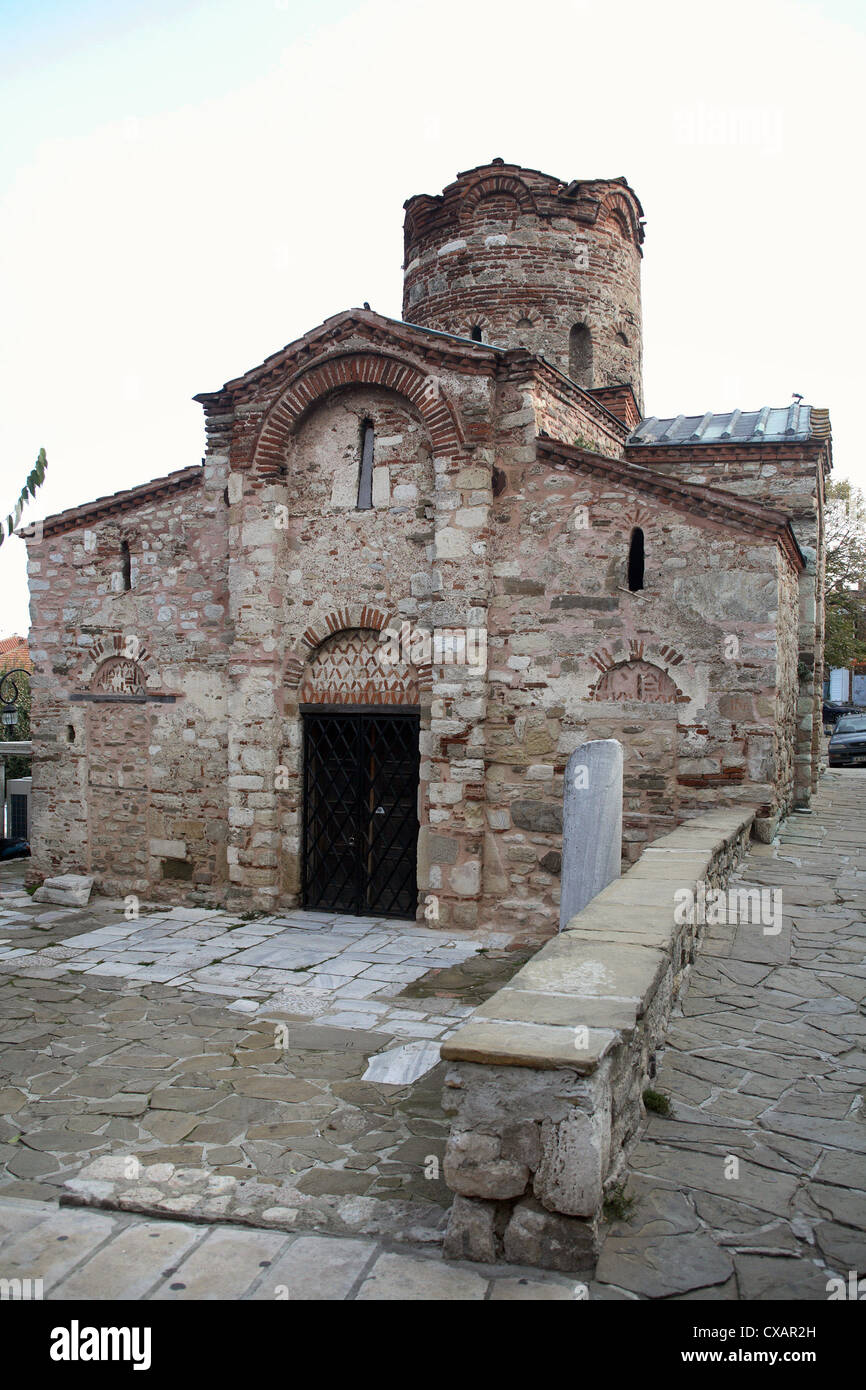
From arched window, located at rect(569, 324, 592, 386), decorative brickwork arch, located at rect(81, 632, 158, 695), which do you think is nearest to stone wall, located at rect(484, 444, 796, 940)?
decorative brickwork arch, located at rect(81, 632, 158, 695)

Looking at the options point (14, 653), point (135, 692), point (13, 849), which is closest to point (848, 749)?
point (135, 692)

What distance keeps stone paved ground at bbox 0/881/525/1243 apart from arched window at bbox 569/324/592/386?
27.4 ft

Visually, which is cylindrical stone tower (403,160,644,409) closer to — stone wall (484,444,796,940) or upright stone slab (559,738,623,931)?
stone wall (484,444,796,940)

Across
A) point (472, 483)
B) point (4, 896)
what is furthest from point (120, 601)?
point (472, 483)

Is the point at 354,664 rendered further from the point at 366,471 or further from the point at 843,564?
the point at 843,564

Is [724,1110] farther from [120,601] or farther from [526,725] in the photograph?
[120,601]

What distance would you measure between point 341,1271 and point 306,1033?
3.18m

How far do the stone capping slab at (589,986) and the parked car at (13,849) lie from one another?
33.8ft

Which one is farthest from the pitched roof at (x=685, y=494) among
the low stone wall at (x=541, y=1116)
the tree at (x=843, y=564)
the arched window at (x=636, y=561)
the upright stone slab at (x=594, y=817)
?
the tree at (x=843, y=564)

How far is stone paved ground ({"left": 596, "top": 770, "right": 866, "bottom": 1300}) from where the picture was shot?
282 cm

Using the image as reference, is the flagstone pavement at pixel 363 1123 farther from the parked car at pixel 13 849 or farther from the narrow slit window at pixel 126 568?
the parked car at pixel 13 849

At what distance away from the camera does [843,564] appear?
2853 centimetres

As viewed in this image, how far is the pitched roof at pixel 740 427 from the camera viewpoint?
1263 cm

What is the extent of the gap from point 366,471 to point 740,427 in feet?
20.7
